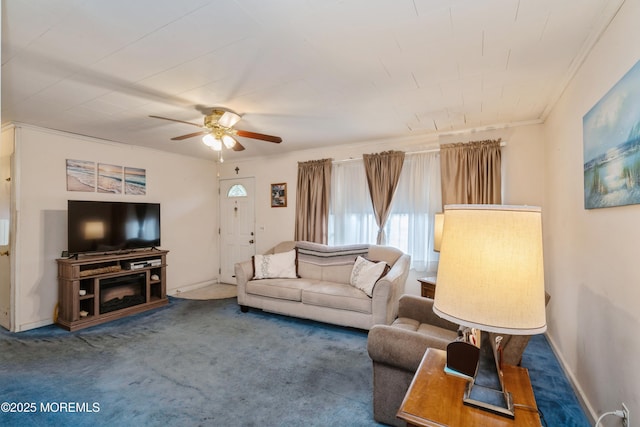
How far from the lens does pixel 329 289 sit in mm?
3588

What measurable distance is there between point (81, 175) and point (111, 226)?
778 mm

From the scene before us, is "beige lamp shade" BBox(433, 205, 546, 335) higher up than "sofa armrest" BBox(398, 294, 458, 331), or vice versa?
"beige lamp shade" BBox(433, 205, 546, 335)

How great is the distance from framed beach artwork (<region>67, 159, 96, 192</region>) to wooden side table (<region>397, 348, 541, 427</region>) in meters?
4.56

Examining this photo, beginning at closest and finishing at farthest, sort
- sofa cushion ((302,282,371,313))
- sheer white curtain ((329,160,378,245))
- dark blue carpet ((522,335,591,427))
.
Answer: dark blue carpet ((522,335,591,427)) → sofa cushion ((302,282,371,313)) → sheer white curtain ((329,160,378,245))

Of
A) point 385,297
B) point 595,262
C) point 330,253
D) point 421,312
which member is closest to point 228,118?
point 330,253

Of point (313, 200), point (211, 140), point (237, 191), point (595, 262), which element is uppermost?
point (211, 140)

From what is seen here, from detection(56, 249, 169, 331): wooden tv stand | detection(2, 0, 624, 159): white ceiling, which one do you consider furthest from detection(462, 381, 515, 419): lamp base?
detection(56, 249, 169, 331): wooden tv stand

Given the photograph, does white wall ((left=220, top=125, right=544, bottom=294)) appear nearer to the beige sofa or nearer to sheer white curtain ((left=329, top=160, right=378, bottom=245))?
sheer white curtain ((left=329, top=160, right=378, bottom=245))

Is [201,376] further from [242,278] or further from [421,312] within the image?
[421,312]

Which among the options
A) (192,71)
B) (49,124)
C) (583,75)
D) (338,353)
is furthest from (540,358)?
(49,124)

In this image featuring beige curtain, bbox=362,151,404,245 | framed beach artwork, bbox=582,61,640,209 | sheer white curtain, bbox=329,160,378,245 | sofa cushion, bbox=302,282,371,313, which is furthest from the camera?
sheer white curtain, bbox=329,160,378,245

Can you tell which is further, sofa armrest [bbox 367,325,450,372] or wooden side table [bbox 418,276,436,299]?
wooden side table [bbox 418,276,436,299]

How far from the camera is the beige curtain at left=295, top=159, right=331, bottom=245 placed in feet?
15.3

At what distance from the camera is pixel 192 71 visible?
2.25 m
